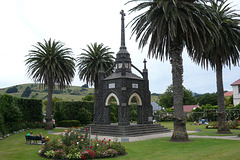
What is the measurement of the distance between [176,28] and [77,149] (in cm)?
1112

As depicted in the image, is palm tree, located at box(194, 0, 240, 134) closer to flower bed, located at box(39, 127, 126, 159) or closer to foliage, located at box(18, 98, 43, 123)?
flower bed, located at box(39, 127, 126, 159)

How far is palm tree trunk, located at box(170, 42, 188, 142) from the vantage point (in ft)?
56.2

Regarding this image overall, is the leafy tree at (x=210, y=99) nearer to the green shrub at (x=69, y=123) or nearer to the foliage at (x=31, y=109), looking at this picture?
the green shrub at (x=69, y=123)

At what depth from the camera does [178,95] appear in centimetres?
1756

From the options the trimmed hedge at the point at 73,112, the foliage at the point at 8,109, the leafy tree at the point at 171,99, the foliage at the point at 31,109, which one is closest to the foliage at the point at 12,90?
the leafy tree at the point at 171,99

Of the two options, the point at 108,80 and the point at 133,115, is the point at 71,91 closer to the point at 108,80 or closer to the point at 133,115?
the point at 133,115

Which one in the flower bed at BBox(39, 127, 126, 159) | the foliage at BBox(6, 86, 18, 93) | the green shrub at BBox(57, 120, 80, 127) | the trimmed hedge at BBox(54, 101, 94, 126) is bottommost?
the green shrub at BBox(57, 120, 80, 127)

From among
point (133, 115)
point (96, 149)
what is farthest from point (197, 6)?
point (133, 115)

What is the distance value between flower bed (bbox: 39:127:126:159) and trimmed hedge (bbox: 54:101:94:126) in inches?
995

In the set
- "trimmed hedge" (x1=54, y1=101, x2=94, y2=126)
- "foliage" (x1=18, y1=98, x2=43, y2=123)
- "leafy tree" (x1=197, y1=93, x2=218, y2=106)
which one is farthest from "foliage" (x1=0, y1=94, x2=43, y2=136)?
"leafy tree" (x1=197, y1=93, x2=218, y2=106)

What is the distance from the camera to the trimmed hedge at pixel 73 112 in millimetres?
37562

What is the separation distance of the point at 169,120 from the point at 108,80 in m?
27.0

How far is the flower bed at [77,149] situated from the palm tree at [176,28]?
22.7ft

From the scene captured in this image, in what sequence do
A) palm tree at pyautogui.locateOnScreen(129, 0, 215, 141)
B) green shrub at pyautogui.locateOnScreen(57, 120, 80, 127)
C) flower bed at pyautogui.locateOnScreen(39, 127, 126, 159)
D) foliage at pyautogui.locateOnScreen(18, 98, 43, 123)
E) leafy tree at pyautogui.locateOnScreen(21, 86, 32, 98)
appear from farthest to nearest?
leafy tree at pyautogui.locateOnScreen(21, 86, 32, 98) < green shrub at pyautogui.locateOnScreen(57, 120, 80, 127) < foliage at pyautogui.locateOnScreen(18, 98, 43, 123) < palm tree at pyautogui.locateOnScreen(129, 0, 215, 141) < flower bed at pyautogui.locateOnScreen(39, 127, 126, 159)
